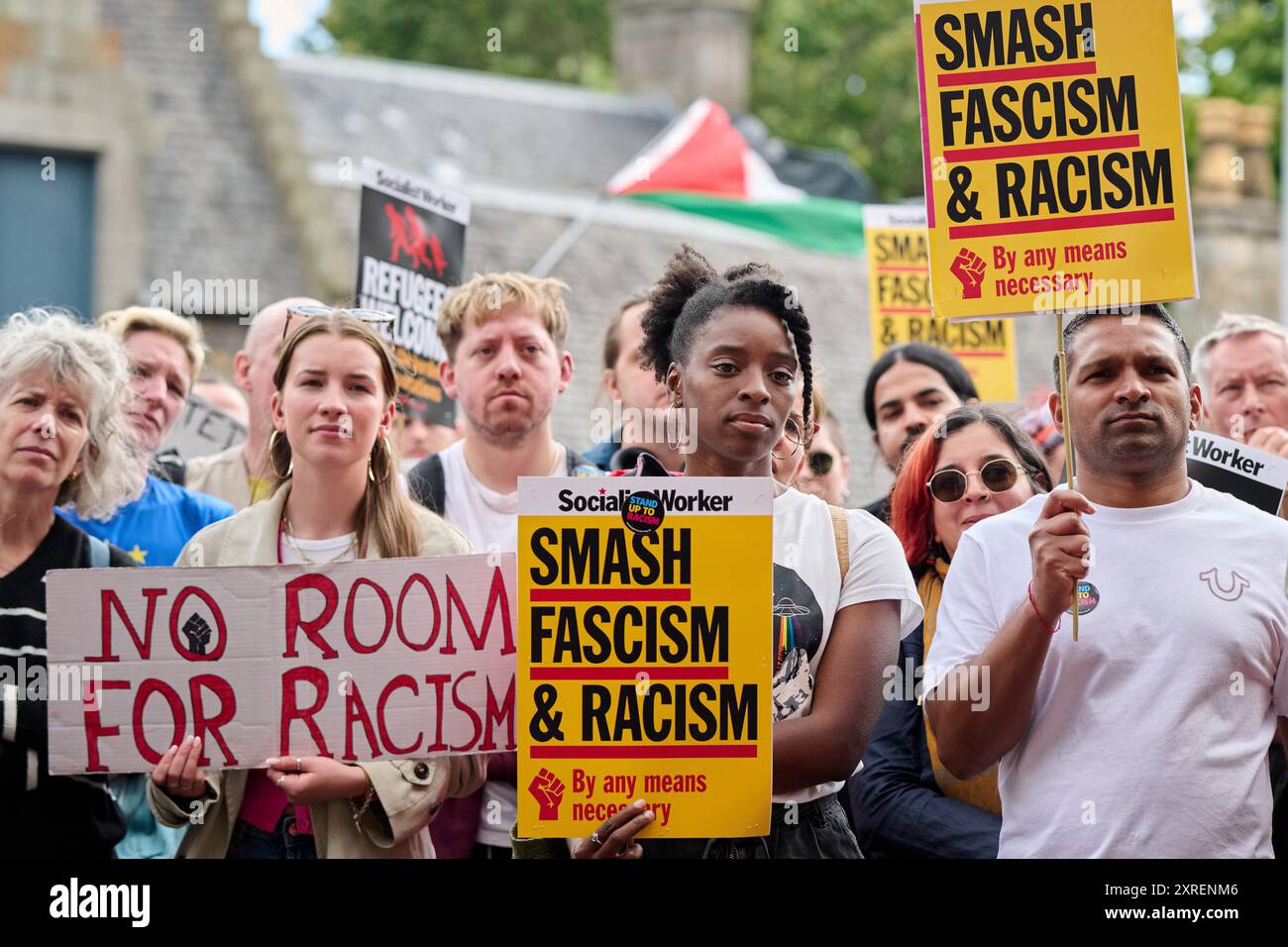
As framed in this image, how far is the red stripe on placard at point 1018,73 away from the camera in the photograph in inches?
175

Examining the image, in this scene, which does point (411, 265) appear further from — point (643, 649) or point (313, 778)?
point (643, 649)

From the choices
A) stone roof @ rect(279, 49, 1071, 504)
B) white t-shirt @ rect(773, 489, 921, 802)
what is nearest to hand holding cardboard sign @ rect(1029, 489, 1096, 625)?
white t-shirt @ rect(773, 489, 921, 802)

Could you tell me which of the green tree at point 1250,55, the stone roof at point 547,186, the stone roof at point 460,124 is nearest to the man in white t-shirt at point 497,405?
the stone roof at point 547,186

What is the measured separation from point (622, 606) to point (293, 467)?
3.69 feet

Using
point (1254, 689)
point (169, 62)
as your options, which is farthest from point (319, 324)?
point (169, 62)

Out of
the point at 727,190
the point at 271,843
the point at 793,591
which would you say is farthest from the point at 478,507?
the point at 727,190

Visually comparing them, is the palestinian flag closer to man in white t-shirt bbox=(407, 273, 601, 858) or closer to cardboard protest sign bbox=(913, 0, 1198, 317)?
man in white t-shirt bbox=(407, 273, 601, 858)

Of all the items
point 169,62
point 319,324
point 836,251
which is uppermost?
point 169,62

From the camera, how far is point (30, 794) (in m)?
4.76

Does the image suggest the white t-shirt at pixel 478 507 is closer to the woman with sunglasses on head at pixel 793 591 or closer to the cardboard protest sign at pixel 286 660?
the cardboard protest sign at pixel 286 660

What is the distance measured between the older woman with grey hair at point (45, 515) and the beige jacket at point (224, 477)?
126 centimetres

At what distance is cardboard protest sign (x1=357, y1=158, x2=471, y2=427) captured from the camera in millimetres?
6965
